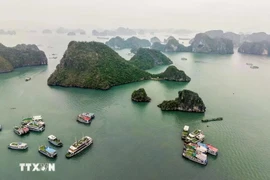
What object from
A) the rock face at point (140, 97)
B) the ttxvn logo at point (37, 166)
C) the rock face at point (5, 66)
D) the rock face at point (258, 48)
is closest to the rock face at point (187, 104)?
the rock face at point (140, 97)

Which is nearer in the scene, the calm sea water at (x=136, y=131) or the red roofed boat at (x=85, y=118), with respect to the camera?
the calm sea water at (x=136, y=131)

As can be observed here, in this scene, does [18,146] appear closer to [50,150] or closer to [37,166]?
[50,150]

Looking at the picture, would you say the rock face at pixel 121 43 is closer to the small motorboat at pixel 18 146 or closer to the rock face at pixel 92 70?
the rock face at pixel 92 70

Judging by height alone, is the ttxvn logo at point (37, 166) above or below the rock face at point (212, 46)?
below

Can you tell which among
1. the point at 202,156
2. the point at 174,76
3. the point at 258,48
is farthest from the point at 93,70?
the point at 258,48

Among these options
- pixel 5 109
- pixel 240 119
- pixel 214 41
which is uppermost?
pixel 214 41

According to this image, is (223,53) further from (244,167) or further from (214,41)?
(244,167)

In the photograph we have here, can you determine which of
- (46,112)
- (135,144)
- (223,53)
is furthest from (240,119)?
(223,53)
